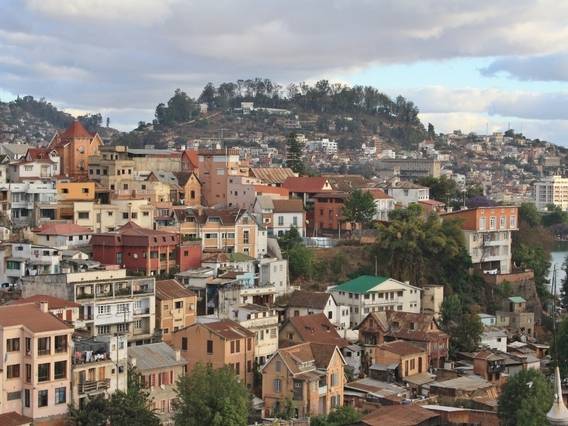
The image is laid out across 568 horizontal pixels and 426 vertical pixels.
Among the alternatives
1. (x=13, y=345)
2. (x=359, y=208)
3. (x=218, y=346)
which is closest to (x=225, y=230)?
(x=359, y=208)

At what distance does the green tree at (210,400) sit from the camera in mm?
21141

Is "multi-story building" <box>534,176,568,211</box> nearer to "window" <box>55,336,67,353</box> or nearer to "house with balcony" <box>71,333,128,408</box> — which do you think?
"house with balcony" <box>71,333,128,408</box>

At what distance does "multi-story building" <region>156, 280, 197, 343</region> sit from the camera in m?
26.8

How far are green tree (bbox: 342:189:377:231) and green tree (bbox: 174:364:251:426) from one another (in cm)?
1739

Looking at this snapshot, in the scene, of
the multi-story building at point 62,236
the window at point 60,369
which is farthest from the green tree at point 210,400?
the multi-story building at point 62,236

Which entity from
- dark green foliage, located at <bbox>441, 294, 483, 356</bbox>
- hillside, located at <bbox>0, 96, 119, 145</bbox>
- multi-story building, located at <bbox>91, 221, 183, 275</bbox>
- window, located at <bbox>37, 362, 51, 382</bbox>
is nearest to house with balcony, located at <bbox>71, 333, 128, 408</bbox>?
window, located at <bbox>37, 362, 51, 382</bbox>

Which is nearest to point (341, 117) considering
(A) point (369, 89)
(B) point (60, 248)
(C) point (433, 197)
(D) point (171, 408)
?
(A) point (369, 89)

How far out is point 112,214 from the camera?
33.1m

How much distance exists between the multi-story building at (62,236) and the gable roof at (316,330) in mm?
6377

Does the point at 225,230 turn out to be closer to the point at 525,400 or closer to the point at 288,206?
the point at 288,206

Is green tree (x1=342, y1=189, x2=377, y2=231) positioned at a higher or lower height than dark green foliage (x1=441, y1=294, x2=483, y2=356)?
higher

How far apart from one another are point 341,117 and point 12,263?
70.2 m

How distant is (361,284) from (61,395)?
12963 mm

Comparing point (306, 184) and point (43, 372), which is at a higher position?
point (306, 184)
